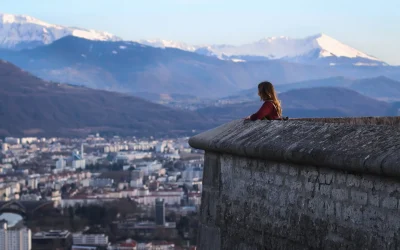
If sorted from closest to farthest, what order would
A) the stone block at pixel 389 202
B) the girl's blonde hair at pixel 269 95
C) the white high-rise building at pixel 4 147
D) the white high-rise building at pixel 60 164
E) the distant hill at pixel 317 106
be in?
1. the stone block at pixel 389 202
2. the girl's blonde hair at pixel 269 95
3. the white high-rise building at pixel 60 164
4. the white high-rise building at pixel 4 147
5. the distant hill at pixel 317 106

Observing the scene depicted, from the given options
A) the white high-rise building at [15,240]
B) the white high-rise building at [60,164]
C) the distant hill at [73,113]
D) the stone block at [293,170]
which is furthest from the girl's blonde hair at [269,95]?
the distant hill at [73,113]

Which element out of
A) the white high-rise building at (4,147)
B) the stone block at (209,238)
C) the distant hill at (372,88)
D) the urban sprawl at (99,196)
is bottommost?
the urban sprawl at (99,196)

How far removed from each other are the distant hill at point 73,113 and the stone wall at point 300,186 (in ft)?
341

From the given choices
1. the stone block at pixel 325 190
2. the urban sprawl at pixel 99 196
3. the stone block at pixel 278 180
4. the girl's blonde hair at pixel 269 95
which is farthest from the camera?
the urban sprawl at pixel 99 196

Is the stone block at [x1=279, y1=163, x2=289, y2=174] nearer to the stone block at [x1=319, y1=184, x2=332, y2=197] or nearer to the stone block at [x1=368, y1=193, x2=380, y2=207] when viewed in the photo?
the stone block at [x1=319, y1=184, x2=332, y2=197]

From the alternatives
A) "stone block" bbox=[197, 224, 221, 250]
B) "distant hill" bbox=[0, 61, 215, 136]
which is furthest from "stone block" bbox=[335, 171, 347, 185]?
"distant hill" bbox=[0, 61, 215, 136]

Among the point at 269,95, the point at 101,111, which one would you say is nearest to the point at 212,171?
the point at 269,95

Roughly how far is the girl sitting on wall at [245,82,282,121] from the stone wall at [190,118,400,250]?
0.12 meters

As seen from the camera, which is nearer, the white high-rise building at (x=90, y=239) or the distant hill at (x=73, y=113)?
the white high-rise building at (x=90, y=239)

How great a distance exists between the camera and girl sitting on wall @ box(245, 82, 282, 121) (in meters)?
5.01

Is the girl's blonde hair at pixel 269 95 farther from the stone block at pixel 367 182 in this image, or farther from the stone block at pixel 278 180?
the stone block at pixel 367 182

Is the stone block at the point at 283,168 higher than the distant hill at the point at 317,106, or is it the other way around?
the distant hill at the point at 317,106

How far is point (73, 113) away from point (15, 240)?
284 ft

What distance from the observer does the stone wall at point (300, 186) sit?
11.6 ft
